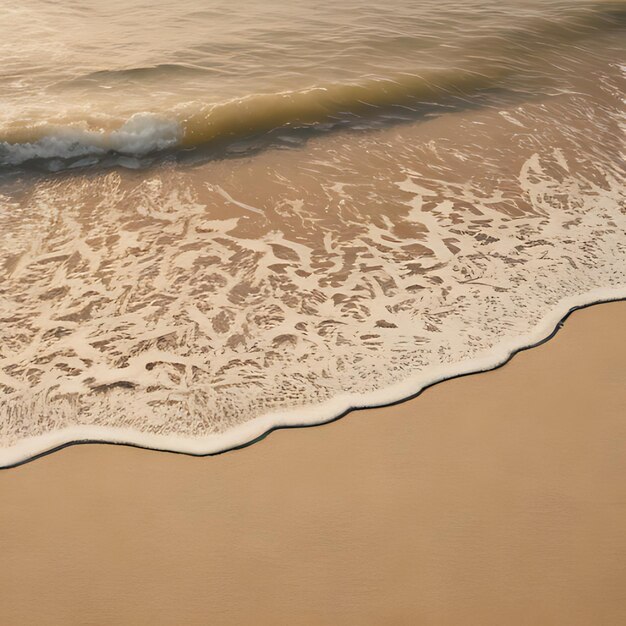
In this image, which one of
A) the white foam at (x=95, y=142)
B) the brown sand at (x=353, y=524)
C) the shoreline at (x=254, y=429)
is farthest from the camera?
the white foam at (x=95, y=142)

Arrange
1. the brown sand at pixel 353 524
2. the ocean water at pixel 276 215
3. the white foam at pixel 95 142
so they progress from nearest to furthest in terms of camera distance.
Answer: the brown sand at pixel 353 524 < the ocean water at pixel 276 215 < the white foam at pixel 95 142

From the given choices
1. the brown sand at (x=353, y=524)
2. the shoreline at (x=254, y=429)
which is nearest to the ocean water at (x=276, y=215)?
the shoreline at (x=254, y=429)

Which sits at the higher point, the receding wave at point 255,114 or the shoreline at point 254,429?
the receding wave at point 255,114

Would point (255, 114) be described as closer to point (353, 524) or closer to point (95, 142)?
point (95, 142)

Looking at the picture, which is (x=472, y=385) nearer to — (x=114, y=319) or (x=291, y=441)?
(x=291, y=441)

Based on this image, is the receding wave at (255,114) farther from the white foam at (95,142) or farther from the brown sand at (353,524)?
the brown sand at (353,524)

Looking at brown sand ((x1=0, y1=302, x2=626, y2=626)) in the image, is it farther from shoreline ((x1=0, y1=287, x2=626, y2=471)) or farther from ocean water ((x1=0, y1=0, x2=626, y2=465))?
ocean water ((x1=0, y1=0, x2=626, y2=465))

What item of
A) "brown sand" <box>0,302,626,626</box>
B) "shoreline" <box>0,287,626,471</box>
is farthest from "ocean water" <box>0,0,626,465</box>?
"brown sand" <box>0,302,626,626</box>
